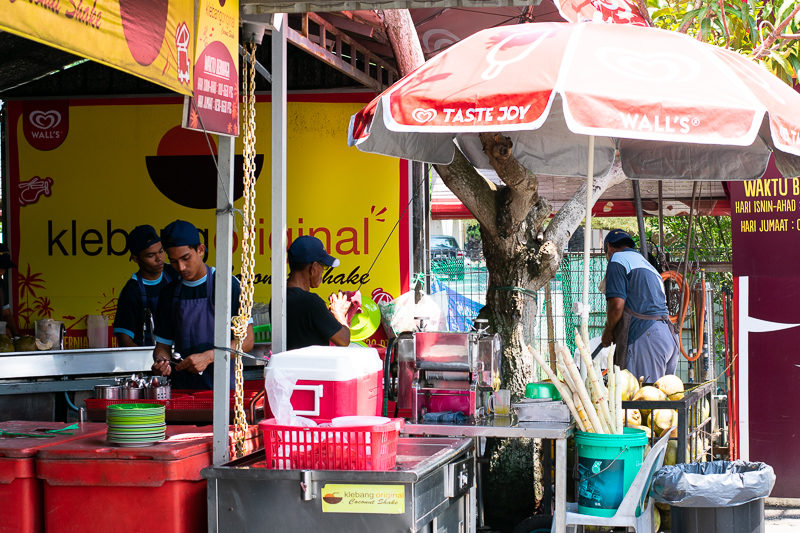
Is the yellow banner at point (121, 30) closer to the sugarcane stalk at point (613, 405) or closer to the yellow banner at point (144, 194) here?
the sugarcane stalk at point (613, 405)

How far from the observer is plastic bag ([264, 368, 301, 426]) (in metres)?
3.72

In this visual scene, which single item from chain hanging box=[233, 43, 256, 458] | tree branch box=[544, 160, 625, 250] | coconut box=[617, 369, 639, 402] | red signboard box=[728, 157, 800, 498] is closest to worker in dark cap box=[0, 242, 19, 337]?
tree branch box=[544, 160, 625, 250]

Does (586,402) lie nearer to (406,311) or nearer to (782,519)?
(406,311)

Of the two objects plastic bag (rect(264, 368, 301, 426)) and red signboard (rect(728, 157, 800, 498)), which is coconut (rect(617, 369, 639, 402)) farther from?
red signboard (rect(728, 157, 800, 498))

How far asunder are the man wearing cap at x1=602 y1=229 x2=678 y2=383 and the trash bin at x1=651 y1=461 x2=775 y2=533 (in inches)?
→ 117

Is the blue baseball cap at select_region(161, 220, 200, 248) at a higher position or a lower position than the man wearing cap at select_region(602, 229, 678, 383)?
higher

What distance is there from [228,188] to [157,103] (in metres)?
5.71

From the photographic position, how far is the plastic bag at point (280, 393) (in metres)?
3.72

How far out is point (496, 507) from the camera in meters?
6.78

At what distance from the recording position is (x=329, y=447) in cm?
355

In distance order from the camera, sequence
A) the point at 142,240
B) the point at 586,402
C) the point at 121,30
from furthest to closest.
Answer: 1. the point at 142,240
2. the point at 586,402
3. the point at 121,30

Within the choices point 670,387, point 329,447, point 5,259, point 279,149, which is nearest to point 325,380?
point 329,447

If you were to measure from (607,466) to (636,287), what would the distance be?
3357mm

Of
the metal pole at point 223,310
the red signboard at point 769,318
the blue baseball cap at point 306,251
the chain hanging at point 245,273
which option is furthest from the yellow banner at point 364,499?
the red signboard at point 769,318
